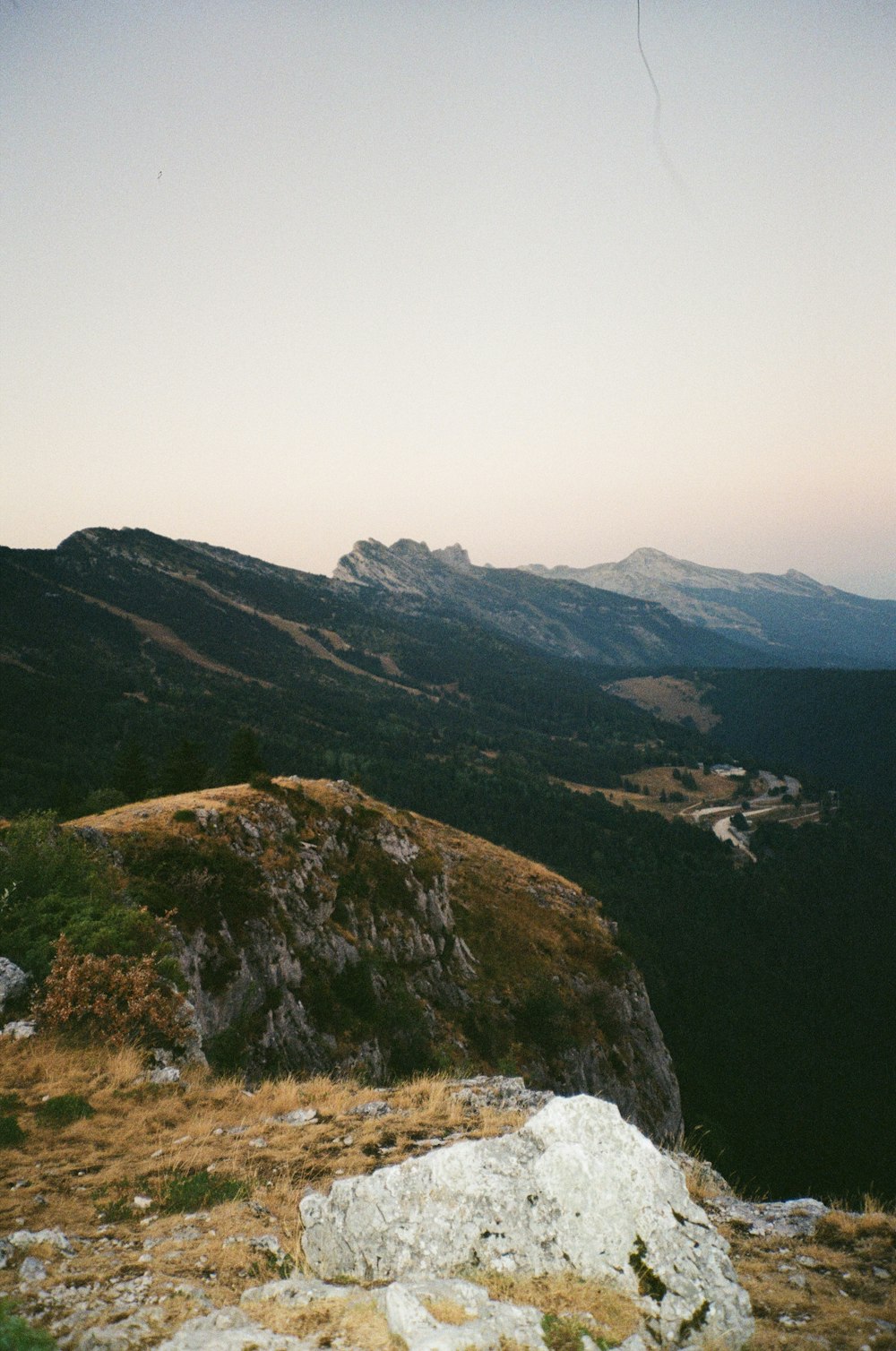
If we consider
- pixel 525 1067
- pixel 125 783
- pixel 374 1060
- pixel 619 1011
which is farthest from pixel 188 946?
pixel 619 1011

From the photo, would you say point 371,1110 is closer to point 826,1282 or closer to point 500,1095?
point 500,1095

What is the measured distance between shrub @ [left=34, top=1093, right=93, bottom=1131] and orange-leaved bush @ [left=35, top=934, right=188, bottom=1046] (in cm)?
240

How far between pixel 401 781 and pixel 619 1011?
5382 inches

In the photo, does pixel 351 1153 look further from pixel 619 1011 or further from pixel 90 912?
pixel 619 1011

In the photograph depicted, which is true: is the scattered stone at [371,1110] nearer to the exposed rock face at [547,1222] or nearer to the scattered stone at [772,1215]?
the exposed rock face at [547,1222]

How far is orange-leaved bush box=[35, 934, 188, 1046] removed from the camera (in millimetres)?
13211

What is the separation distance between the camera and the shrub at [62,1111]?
10.3 meters

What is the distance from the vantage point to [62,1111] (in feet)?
34.5

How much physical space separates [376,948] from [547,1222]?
102 feet

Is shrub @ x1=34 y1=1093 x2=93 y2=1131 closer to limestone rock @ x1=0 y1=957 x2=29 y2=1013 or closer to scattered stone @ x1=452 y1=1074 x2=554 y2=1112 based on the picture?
limestone rock @ x1=0 y1=957 x2=29 y2=1013

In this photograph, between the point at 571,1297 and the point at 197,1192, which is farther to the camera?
the point at 197,1192

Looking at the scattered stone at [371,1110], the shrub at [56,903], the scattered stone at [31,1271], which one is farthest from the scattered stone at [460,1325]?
the shrub at [56,903]

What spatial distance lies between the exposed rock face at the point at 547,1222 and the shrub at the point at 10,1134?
5460 millimetres

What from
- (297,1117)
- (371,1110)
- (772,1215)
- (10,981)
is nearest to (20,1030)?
(10,981)
